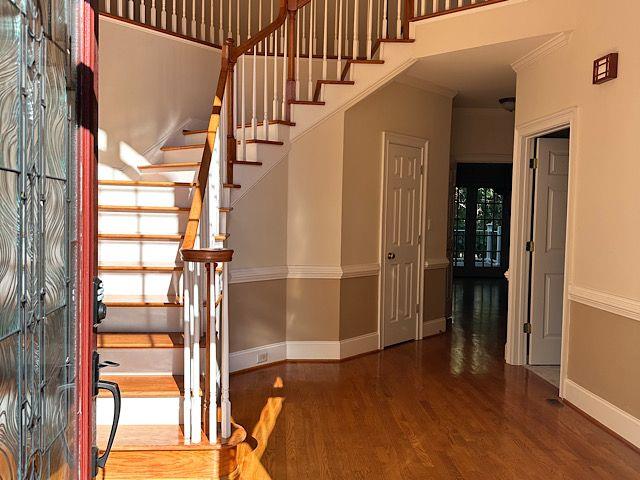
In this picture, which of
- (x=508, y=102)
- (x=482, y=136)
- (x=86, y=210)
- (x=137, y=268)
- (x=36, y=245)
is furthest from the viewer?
(x=482, y=136)

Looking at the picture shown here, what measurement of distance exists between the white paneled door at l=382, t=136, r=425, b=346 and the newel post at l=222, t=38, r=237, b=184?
1.75m

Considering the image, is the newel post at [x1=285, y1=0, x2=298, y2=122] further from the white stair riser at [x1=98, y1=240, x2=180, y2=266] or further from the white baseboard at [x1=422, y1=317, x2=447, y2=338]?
the white baseboard at [x1=422, y1=317, x2=447, y2=338]

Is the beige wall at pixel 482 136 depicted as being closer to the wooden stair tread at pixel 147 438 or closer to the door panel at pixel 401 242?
the door panel at pixel 401 242

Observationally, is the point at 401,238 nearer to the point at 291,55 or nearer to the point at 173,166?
the point at 291,55

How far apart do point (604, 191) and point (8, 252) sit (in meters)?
3.89

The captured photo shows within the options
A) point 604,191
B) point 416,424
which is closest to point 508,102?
point 604,191

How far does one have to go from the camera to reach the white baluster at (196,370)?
2.96m

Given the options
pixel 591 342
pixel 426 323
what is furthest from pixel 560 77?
pixel 426 323

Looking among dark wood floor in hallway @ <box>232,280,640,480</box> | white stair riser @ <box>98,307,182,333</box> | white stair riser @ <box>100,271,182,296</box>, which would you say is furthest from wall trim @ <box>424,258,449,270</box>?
white stair riser @ <box>98,307,182,333</box>

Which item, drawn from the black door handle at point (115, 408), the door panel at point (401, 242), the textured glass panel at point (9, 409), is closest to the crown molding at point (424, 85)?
the door panel at point (401, 242)

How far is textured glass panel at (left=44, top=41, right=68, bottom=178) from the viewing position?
3.43 feet

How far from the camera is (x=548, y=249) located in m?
5.46

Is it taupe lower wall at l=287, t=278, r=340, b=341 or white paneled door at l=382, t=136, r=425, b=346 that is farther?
white paneled door at l=382, t=136, r=425, b=346

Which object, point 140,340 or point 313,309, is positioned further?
point 313,309
